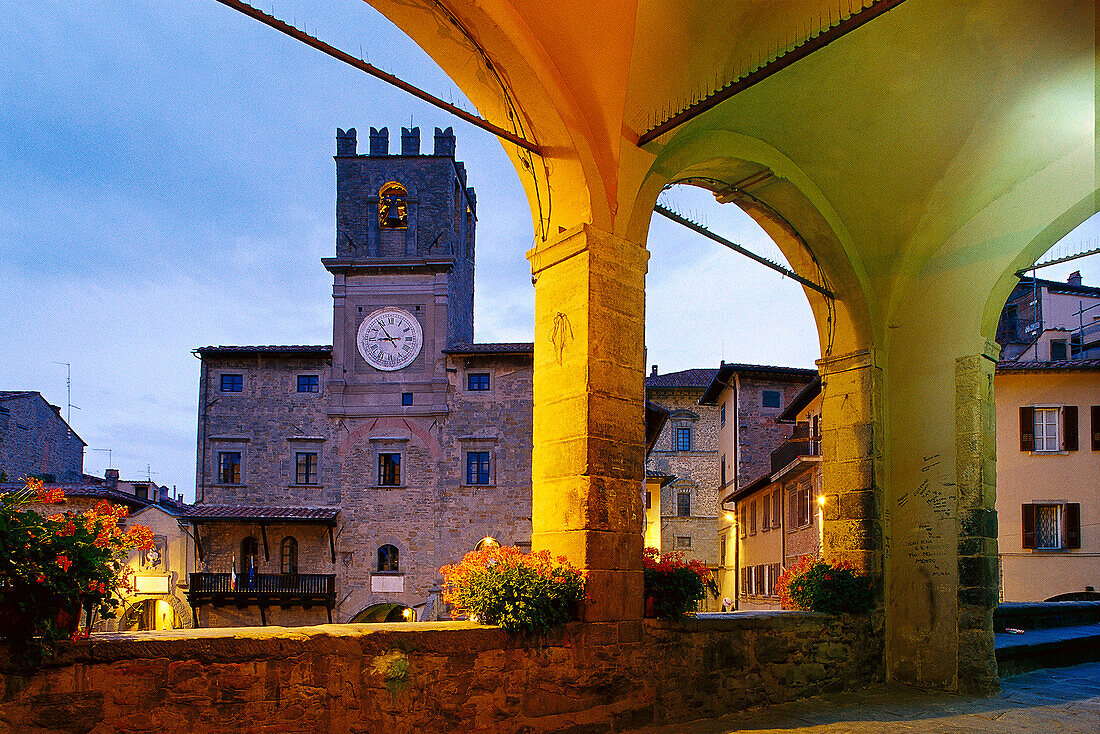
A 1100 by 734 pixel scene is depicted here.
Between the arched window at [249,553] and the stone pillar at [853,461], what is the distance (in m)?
20.0

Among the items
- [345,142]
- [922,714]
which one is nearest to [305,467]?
[345,142]

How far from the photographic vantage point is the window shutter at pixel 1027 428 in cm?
2058

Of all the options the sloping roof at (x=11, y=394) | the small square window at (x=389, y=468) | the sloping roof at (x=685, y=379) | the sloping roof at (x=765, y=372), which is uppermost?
the sloping roof at (x=685, y=379)

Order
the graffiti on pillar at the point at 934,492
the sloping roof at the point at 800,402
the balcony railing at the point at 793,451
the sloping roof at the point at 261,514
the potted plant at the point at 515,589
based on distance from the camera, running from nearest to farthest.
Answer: the potted plant at the point at 515,589
the graffiti on pillar at the point at 934,492
the sloping roof at the point at 800,402
the balcony railing at the point at 793,451
the sloping roof at the point at 261,514

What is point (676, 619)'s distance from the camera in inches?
230

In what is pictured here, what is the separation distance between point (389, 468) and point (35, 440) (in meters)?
11.0

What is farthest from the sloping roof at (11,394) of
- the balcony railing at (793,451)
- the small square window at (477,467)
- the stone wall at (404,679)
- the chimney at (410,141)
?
the stone wall at (404,679)

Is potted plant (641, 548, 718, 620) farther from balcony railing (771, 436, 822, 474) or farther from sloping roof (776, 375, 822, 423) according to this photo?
balcony railing (771, 436, 822, 474)

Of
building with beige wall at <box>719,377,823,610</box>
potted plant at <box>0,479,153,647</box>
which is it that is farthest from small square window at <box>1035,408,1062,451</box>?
potted plant at <box>0,479,153,647</box>

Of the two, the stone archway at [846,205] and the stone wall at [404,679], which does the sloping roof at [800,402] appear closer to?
the stone archway at [846,205]

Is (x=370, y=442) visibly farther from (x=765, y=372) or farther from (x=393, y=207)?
(x=765, y=372)

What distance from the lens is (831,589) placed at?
7.61 metres

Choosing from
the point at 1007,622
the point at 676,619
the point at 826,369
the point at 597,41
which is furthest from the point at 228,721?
the point at 1007,622

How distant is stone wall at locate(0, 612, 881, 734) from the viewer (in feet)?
12.1
